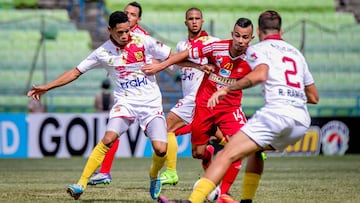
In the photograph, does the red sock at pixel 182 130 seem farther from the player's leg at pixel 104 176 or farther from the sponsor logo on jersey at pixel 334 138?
the sponsor logo on jersey at pixel 334 138

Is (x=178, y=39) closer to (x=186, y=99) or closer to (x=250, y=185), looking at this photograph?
(x=186, y=99)

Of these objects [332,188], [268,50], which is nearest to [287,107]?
[268,50]

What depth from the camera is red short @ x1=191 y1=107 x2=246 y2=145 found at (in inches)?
422

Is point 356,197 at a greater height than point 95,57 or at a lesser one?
lesser

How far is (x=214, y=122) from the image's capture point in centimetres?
1080

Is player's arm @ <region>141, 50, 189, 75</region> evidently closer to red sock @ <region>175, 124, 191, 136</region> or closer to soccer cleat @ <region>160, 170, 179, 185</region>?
soccer cleat @ <region>160, 170, 179, 185</region>

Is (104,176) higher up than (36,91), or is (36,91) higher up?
(36,91)

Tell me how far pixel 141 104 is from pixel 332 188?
3.04m

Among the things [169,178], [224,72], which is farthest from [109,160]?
[224,72]

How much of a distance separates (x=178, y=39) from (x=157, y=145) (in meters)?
15.7

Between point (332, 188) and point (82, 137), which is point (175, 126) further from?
point (82, 137)

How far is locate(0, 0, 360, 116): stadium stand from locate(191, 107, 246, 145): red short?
12.0 m

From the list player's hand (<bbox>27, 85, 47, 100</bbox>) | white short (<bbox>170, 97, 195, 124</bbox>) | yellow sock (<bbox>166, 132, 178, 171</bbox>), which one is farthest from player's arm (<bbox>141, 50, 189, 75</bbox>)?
white short (<bbox>170, 97, 195, 124</bbox>)

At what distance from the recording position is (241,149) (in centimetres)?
790
